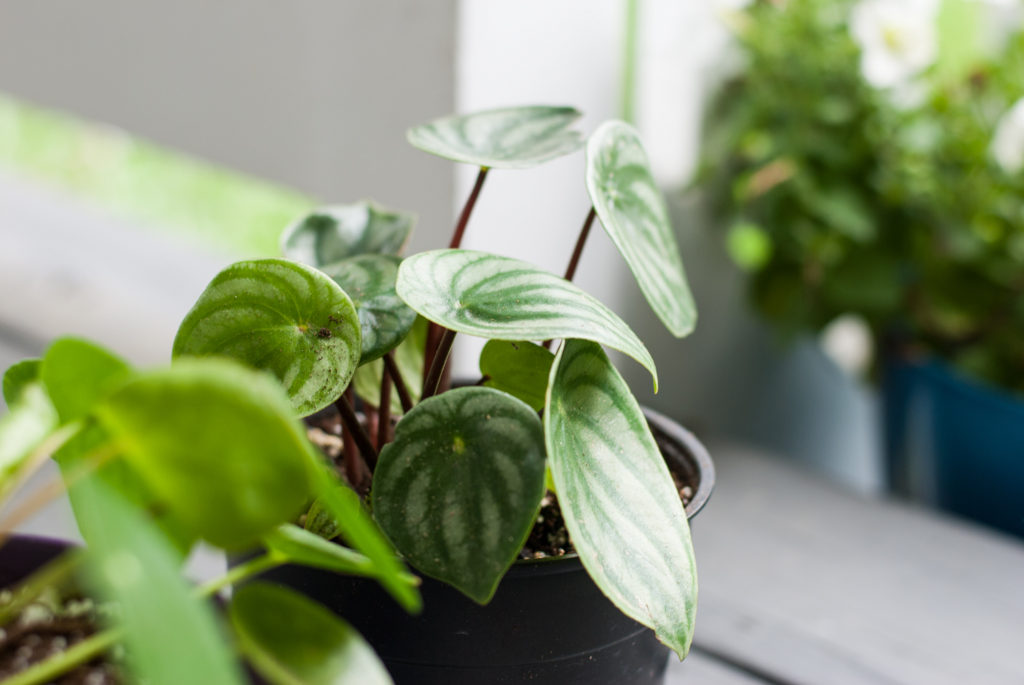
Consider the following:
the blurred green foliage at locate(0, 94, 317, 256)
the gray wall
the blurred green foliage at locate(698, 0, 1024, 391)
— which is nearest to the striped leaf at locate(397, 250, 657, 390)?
the gray wall

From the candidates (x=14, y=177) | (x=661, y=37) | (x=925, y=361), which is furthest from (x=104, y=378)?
(x=14, y=177)

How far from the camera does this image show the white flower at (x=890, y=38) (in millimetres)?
861

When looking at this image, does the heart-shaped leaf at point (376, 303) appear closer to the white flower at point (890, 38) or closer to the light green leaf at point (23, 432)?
the light green leaf at point (23, 432)

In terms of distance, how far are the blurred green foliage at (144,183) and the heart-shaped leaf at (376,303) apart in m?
1.25

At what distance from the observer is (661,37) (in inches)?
36.4

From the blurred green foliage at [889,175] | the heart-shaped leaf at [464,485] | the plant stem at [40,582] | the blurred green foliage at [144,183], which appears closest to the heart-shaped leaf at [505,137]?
the heart-shaped leaf at [464,485]

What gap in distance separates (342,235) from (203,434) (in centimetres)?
26

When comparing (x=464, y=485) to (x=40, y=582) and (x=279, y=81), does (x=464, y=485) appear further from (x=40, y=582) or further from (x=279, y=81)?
(x=279, y=81)

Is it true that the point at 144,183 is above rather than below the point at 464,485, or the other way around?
below

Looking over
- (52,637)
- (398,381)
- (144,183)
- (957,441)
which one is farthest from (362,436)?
(144,183)

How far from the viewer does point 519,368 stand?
382mm

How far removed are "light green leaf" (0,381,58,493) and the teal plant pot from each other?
84 centimetres

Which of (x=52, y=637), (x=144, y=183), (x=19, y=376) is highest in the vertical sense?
(x=19, y=376)

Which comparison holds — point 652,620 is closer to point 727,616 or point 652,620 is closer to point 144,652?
point 144,652
